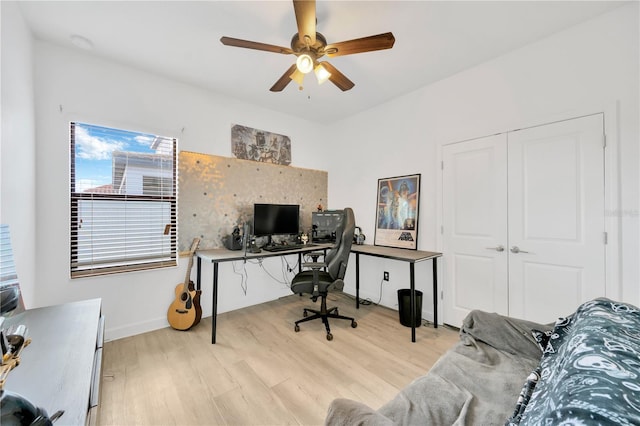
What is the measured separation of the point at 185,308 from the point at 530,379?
2.85m

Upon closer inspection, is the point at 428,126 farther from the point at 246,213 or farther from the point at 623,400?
the point at 623,400

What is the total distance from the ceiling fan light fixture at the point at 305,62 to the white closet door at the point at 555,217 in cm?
199

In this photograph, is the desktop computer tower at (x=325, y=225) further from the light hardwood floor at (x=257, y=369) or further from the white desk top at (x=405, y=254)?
the light hardwood floor at (x=257, y=369)

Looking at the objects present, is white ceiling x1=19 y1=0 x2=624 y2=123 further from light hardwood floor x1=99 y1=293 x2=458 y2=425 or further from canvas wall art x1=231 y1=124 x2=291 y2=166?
light hardwood floor x1=99 y1=293 x2=458 y2=425

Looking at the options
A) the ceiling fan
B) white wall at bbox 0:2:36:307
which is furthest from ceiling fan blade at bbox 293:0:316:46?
white wall at bbox 0:2:36:307

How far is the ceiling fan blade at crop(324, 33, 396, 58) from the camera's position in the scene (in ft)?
5.28

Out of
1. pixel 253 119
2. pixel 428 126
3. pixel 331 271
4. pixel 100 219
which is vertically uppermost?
pixel 253 119

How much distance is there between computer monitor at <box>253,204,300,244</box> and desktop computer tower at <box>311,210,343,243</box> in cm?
34

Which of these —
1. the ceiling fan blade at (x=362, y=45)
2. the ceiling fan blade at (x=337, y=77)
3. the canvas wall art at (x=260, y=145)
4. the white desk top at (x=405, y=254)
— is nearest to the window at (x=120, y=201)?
the canvas wall art at (x=260, y=145)

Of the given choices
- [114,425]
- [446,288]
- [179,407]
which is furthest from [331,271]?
[114,425]

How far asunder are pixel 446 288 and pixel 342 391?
169 cm

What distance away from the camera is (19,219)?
171 cm

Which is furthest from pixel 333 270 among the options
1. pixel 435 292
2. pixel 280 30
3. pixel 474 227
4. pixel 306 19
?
pixel 280 30

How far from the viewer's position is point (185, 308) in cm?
265
